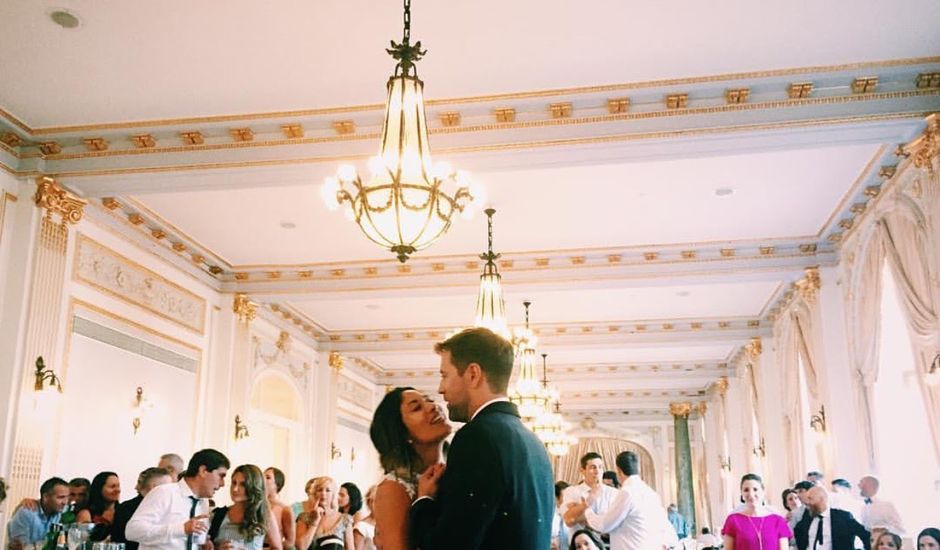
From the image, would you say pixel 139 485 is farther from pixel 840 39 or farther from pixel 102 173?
pixel 840 39

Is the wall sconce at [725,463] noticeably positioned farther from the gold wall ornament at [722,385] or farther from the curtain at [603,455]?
the curtain at [603,455]

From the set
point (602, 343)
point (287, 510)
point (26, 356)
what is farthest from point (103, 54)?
point (602, 343)

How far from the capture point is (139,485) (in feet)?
20.8

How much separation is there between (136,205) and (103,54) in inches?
131

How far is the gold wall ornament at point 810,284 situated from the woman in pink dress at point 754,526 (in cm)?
577

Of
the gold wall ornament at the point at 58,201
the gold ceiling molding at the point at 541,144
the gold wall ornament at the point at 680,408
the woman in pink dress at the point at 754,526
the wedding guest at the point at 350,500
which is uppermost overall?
the gold ceiling molding at the point at 541,144

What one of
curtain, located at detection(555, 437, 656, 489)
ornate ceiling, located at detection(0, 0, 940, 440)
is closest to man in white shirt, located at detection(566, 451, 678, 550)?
ornate ceiling, located at detection(0, 0, 940, 440)

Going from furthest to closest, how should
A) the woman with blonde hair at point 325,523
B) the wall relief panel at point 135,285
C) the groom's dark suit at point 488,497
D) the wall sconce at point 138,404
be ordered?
the wall sconce at point 138,404 → the wall relief panel at point 135,285 → the woman with blonde hair at point 325,523 → the groom's dark suit at point 488,497

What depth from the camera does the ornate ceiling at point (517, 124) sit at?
606 cm

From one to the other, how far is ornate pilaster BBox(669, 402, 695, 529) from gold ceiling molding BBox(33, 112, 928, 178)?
59.0 ft

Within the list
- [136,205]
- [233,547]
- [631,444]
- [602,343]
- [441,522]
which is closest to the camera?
[441,522]

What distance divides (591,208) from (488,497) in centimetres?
790

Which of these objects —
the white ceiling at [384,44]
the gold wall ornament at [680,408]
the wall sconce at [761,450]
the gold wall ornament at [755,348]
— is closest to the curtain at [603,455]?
the gold wall ornament at [680,408]

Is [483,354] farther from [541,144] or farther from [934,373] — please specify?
[934,373]
